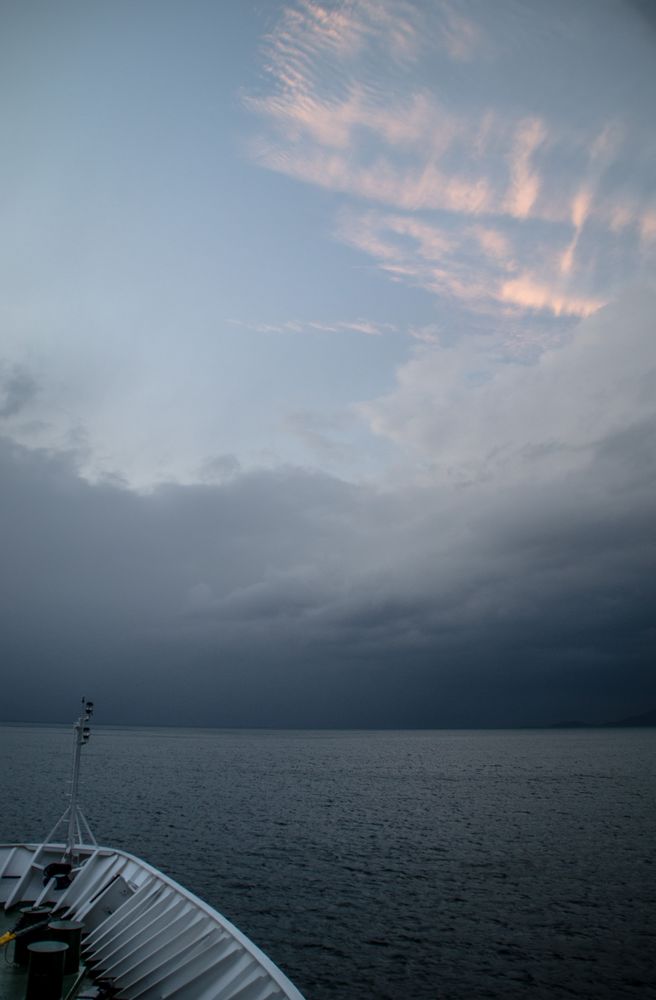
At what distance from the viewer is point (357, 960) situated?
92.0 feet

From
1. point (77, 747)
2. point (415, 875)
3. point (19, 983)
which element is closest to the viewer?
point (19, 983)

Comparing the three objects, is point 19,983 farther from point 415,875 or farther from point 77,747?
point 415,875

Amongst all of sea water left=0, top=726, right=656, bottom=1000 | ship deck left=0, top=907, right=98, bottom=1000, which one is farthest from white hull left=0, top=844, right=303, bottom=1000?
sea water left=0, top=726, right=656, bottom=1000

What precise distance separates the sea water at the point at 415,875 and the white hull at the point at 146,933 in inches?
381

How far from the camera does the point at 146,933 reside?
1770 centimetres

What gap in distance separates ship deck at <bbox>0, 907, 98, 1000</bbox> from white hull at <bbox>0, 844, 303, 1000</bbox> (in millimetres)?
447

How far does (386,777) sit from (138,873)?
375 ft

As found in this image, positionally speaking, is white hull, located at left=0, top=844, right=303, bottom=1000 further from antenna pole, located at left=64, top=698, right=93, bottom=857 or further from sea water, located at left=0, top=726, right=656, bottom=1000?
sea water, located at left=0, top=726, right=656, bottom=1000

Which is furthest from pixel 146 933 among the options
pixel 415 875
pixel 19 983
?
pixel 415 875

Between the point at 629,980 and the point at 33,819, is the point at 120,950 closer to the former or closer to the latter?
the point at 629,980

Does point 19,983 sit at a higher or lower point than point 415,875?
higher

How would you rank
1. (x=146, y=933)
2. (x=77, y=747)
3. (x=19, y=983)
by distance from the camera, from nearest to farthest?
(x=19, y=983), (x=146, y=933), (x=77, y=747)

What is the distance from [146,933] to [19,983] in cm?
336

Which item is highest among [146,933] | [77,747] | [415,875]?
[77,747]
